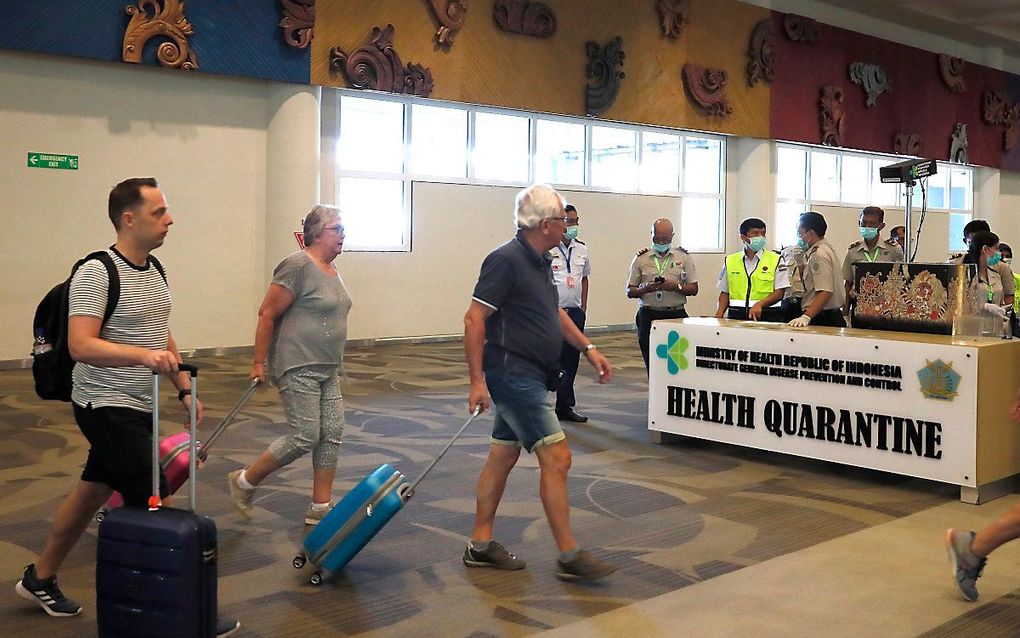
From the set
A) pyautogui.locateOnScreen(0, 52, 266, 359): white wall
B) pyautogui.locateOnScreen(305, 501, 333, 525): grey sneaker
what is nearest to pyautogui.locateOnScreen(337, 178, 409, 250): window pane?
pyautogui.locateOnScreen(0, 52, 266, 359): white wall

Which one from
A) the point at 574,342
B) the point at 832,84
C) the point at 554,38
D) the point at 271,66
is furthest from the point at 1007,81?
the point at 574,342

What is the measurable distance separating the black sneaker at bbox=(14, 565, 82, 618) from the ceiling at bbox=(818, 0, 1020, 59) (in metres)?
18.9

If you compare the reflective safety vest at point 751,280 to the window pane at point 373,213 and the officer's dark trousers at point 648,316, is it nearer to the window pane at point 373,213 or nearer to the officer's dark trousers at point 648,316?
the officer's dark trousers at point 648,316

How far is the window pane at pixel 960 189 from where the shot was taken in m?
24.4

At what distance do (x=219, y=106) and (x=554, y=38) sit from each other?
5.20 meters

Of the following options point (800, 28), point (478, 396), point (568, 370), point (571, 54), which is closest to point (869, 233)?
point (568, 370)

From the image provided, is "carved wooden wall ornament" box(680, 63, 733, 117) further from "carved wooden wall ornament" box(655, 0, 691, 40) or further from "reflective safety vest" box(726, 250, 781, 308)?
"reflective safety vest" box(726, 250, 781, 308)

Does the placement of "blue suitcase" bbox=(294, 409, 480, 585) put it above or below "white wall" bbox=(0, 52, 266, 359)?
below

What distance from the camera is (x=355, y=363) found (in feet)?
39.8

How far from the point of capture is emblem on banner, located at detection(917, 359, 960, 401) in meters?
5.80

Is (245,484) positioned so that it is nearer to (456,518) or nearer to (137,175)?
(456,518)

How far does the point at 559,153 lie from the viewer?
1638cm

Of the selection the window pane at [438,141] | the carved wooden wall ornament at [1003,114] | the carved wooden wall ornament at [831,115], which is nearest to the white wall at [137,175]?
the window pane at [438,141]

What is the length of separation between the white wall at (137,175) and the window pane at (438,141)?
236 cm
